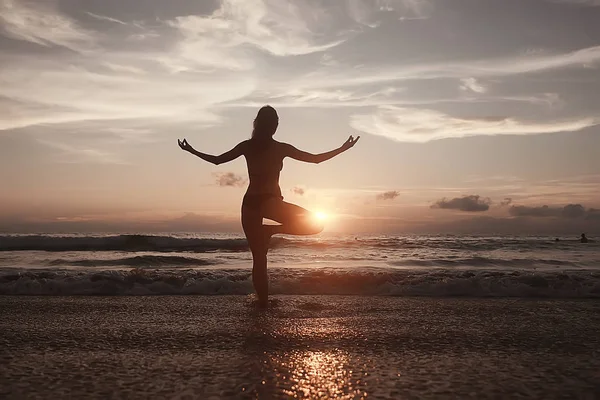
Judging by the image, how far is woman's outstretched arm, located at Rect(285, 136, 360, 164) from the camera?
517 centimetres

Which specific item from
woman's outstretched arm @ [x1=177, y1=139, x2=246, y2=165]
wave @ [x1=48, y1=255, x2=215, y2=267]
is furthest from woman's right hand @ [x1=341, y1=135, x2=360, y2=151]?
wave @ [x1=48, y1=255, x2=215, y2=267]

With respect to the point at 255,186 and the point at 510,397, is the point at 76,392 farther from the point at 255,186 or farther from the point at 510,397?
the point at 255,186

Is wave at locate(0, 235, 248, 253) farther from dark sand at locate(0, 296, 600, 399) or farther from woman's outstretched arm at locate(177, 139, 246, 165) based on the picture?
dark sand at locate(0, 296, 600, 399)

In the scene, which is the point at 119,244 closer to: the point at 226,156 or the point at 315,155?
the point at 226,156

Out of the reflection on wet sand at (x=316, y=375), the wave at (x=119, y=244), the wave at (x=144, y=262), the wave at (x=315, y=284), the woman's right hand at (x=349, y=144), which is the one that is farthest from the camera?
the wave at (x=119, y=244)

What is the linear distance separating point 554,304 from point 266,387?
4778mm

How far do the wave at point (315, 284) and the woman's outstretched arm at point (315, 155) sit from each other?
236cm

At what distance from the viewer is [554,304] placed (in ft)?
18.7

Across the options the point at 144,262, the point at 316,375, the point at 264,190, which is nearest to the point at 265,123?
the point at 264,190

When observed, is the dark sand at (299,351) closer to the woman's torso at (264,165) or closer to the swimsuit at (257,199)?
the swimsuit at (257,199)

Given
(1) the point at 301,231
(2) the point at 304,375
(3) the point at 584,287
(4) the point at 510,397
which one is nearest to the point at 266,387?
(2) the point at 304,375

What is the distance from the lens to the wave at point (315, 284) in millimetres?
6969

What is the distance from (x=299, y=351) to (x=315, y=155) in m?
2.76

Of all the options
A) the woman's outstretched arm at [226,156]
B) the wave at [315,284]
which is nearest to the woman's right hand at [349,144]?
the woman's outstretched arm at [226,156]
